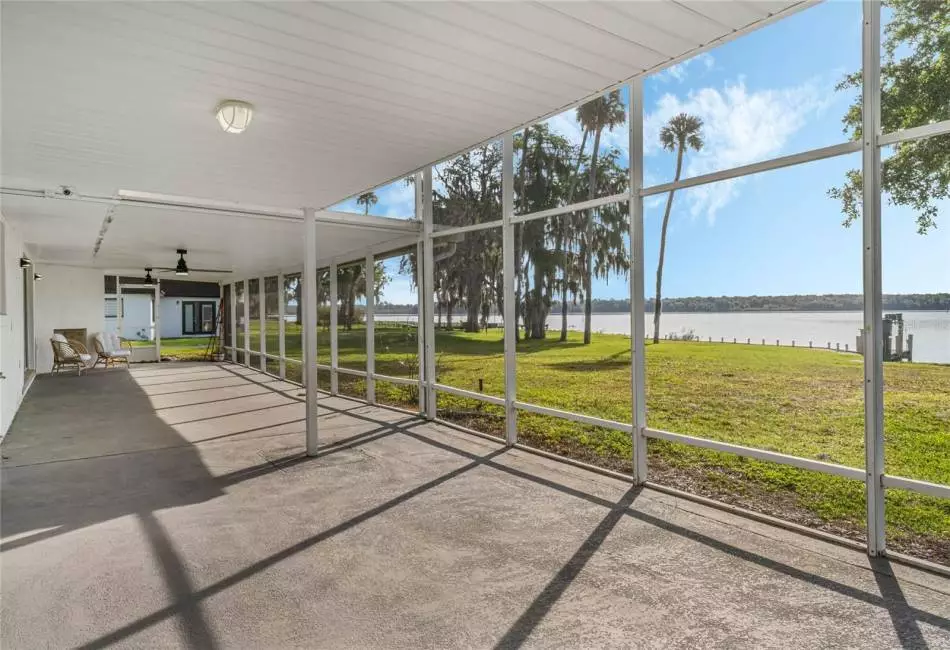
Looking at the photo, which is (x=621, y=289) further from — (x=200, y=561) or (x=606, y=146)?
(x=200, y=561)

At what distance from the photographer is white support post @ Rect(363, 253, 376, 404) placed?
8344mm

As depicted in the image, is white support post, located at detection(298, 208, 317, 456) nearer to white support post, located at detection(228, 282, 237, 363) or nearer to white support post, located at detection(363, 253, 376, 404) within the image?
white support post, located at detection(363, 253, 376, 404)

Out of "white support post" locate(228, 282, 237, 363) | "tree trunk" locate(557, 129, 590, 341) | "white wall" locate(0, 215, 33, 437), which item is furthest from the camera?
"white support post" locate(228, 282, 237, 363)

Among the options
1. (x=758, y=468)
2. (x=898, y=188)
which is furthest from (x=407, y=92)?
(x=758, y=468)

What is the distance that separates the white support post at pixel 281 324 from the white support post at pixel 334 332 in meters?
2.58

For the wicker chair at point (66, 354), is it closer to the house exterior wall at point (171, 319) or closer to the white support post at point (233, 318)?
the white support post at point (233, 318)

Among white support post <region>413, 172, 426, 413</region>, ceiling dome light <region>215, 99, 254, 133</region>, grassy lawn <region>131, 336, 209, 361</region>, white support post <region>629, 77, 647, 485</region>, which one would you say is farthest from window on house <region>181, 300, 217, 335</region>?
white support post <region>629, 77, 647, 485</region>

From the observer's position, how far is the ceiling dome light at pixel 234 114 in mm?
3272

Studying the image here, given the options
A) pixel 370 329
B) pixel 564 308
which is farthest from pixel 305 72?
pixel 564 308

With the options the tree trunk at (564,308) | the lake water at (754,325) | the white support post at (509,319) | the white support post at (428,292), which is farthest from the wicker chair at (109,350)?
the white support post at (509,319)

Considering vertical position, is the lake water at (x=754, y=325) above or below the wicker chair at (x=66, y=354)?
above

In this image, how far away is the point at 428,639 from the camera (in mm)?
2320

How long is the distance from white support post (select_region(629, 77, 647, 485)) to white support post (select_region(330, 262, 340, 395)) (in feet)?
19.7

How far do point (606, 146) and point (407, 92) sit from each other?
36.8ft
